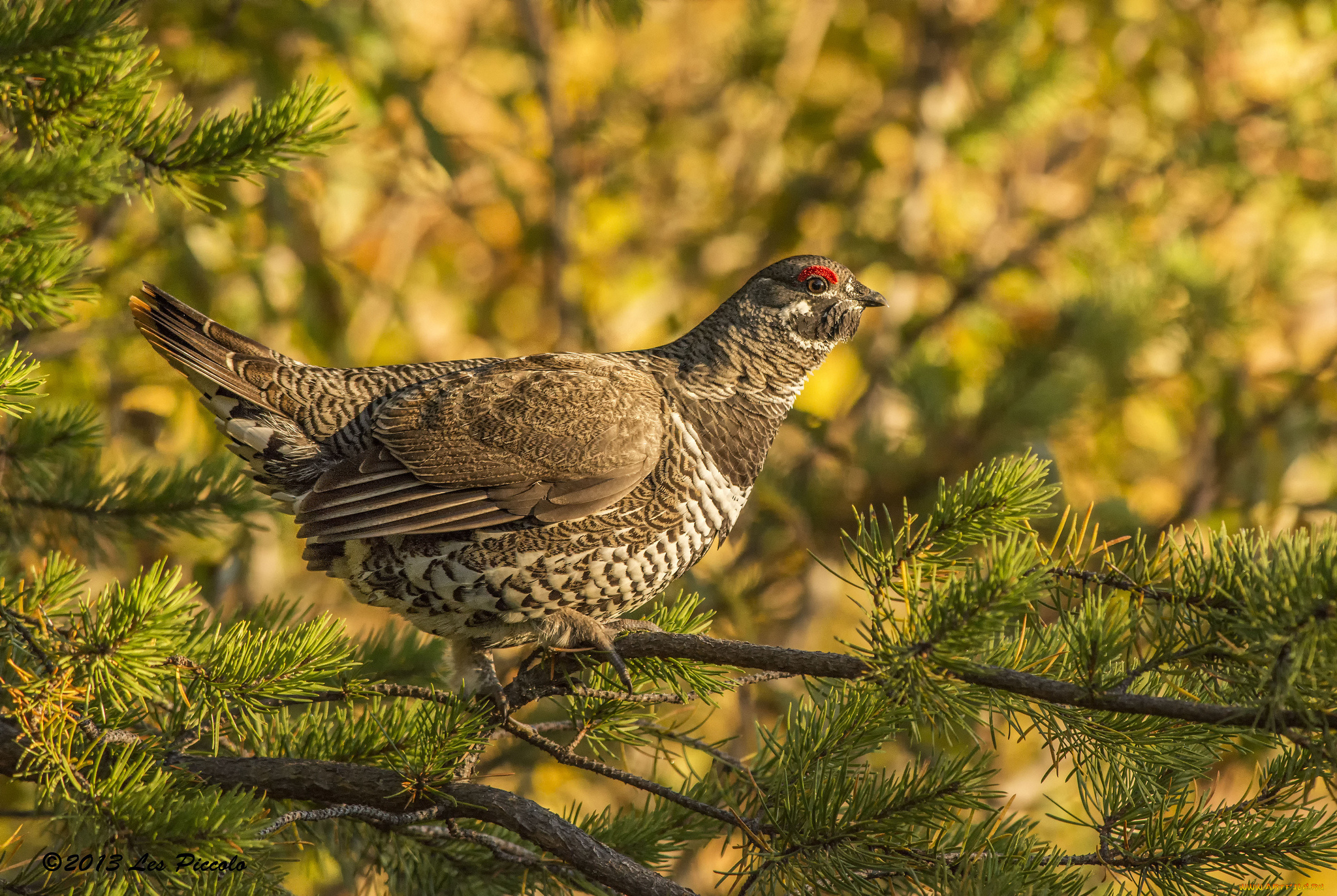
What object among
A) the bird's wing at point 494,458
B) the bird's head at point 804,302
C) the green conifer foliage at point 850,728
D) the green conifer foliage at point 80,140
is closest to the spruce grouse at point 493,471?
the bird's wing at point 494,458

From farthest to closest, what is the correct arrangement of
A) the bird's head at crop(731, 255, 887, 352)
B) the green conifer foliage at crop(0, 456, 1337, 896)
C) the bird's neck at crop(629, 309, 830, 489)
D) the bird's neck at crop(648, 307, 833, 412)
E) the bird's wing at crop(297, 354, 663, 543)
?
the bird's head at crop(731, 255, 887, 352)
the bird's neck at crop(648, 307, 833, 412)
the bird's neck at crop(629, 309, 830, 489)
the bird's wing at crop(297, 354, 663, 543)
the green conifer foliage at crop(0, 456, 1337, 896)

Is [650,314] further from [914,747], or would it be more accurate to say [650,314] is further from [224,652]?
[224,652]

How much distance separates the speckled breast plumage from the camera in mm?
3037

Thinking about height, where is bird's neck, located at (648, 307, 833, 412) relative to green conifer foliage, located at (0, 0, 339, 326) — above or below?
above

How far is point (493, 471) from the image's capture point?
310 centimetres

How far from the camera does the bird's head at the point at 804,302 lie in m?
3.69

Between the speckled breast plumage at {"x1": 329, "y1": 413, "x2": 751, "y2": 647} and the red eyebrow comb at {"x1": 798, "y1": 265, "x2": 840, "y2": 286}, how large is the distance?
87 centimetres

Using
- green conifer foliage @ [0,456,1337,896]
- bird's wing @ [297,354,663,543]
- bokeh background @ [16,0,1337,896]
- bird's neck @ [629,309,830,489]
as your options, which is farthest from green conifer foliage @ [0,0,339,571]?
bokeh background @ [16,0,1337,896]

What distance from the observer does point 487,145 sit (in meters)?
7.21

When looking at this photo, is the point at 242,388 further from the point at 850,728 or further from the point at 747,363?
the point at 850,728

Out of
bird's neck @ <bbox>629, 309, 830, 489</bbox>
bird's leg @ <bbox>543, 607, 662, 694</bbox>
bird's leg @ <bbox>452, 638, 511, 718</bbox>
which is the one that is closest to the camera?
bird's leg @ <bbox>543, 607, 662, 694</bbox>

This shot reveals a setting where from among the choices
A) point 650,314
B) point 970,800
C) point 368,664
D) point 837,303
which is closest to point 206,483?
point 368,664

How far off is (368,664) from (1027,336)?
406cm

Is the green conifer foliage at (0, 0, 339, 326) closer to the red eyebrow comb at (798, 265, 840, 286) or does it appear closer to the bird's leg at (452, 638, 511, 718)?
the bird's leg at (452, 638, 511, 718)
